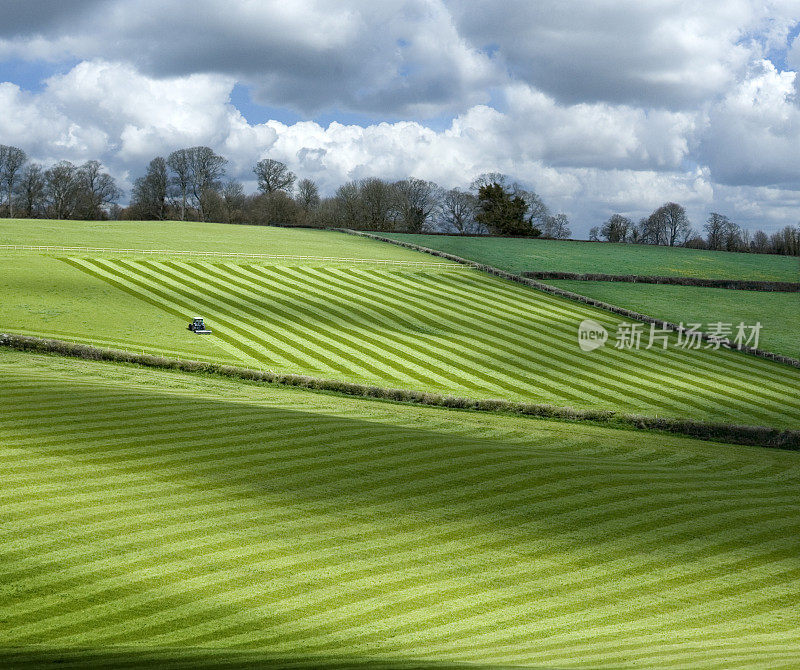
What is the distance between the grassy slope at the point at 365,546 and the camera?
45.9 feet

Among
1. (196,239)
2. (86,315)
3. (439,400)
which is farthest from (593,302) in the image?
(196,239)

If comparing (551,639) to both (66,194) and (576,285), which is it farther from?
(66,194)

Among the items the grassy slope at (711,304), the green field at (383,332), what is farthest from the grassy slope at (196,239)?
the grassy slope at (711,304)

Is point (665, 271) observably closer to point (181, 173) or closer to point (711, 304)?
point (711, 304)

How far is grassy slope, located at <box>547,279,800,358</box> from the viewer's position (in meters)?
61.8

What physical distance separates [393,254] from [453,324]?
3081 cm

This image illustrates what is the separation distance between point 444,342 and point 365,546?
3324 centimetres

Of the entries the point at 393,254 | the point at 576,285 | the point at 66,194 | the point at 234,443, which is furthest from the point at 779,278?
the point at 66,194

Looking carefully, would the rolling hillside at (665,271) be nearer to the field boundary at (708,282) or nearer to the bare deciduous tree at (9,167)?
the field boundary at (708,282)

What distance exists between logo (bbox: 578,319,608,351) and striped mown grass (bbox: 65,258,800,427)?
2.25ft

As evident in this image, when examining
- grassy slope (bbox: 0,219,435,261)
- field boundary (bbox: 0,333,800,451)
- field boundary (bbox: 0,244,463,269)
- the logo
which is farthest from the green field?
grassy slope (bbox: 0,219,435,261)

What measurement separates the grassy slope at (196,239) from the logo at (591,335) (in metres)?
27.7

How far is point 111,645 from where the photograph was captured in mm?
13156

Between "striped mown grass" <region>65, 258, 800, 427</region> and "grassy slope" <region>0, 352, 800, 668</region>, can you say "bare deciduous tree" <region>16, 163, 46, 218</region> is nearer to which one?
"striped mown grass" <region>65, 258, 800, 427</region>
